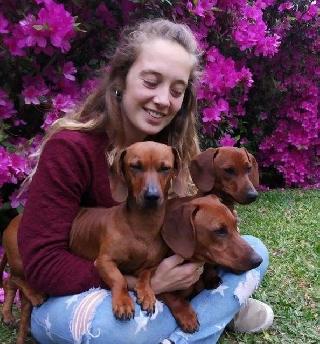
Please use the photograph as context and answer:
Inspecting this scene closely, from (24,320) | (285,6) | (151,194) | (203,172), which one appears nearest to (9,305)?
(24,320)

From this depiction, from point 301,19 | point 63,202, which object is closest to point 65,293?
point 63,202

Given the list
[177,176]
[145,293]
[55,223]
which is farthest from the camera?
[177,176]

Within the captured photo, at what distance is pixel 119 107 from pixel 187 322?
123 centimetres

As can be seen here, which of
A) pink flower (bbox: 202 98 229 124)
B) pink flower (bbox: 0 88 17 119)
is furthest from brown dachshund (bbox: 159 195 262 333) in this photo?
pink flower (bbox: 202 98 229 124)

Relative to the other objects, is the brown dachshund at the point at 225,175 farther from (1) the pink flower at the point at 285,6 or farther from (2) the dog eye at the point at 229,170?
(1) the pink flower at the point at 285,6

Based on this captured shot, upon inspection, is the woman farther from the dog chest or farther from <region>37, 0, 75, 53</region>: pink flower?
<region>37, 0, 75, 53</region>: pink flower

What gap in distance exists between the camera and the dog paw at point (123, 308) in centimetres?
262

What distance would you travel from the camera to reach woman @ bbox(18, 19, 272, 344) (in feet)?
9.21

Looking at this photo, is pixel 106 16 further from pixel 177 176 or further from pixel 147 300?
pixel 147 300

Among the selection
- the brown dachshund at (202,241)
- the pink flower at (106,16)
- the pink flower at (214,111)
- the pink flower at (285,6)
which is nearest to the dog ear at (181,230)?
the brown dachshund at (202,241)

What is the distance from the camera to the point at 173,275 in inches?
113

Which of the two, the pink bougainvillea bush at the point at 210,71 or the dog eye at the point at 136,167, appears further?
the pink bougainvillea bush at the point at 210,71

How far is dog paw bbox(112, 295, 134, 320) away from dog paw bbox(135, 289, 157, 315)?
6 cm

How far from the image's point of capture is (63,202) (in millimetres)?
2979
